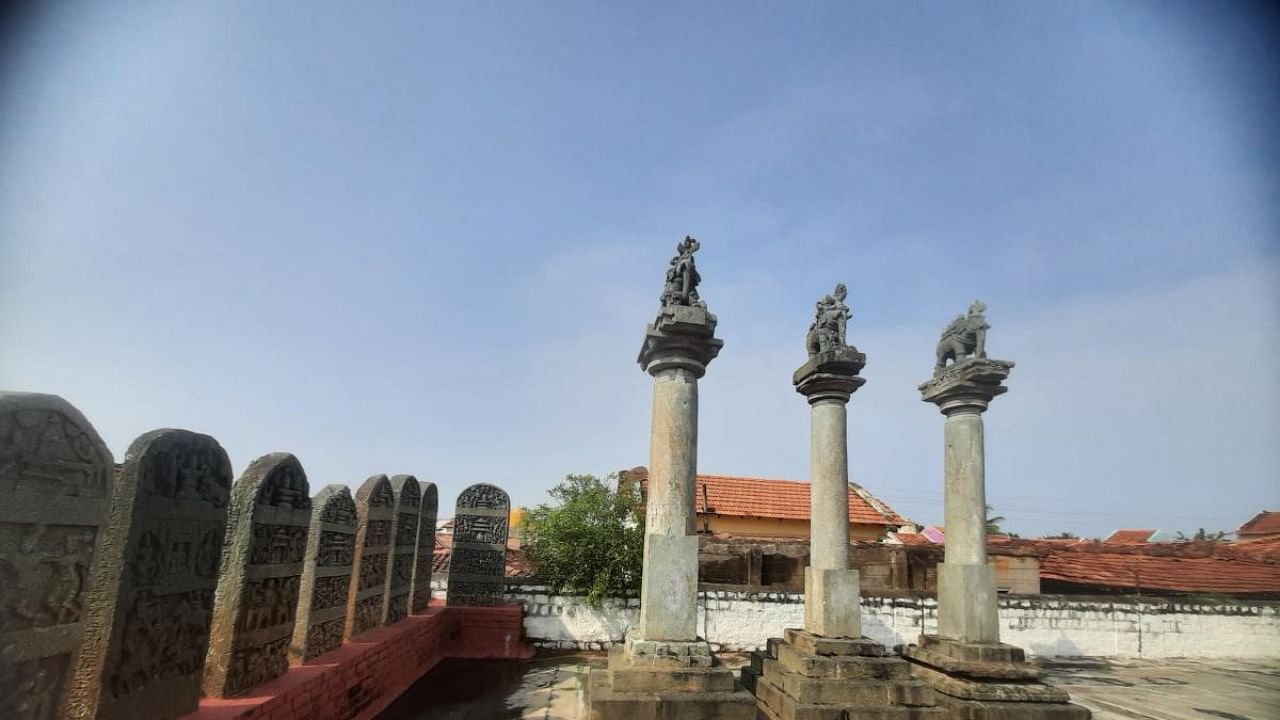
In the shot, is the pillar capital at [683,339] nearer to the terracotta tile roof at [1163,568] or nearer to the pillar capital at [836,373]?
the pillar capital at [836,373]

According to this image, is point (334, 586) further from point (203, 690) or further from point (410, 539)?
point (410, 539)

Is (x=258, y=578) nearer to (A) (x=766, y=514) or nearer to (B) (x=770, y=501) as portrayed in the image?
(A) (x=766, y=514)

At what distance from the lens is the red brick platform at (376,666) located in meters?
4.65

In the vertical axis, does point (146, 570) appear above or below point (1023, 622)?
above

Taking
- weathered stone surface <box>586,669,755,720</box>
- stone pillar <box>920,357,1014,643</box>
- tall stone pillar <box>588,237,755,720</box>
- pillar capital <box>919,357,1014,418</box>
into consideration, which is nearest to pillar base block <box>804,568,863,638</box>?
A: stone pillar <box>920,357,1014,643</box>

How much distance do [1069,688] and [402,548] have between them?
9570 millimetres

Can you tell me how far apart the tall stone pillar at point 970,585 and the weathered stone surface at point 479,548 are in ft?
21.0

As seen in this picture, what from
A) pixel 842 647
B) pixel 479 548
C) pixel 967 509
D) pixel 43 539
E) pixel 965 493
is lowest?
pixel 842 647

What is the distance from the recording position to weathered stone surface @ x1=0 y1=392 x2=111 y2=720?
277 centimetres

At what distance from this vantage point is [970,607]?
24.8ft

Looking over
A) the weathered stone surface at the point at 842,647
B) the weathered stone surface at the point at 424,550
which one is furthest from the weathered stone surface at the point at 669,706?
the weathered stone surface at the point at 424,550

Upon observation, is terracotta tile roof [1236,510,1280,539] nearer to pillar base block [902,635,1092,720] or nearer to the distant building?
the distant building

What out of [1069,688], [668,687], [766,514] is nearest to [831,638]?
[668,687]

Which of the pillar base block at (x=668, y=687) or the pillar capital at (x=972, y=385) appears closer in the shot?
the pillar base block at (x=668, y=687)
